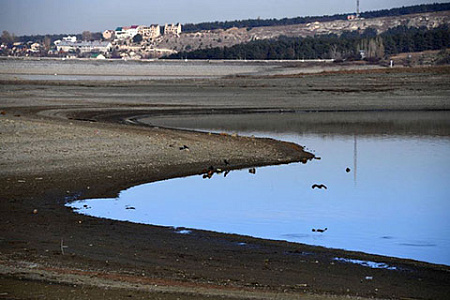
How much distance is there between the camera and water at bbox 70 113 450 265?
9.35 m

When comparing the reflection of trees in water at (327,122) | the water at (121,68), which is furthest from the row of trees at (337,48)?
the reflection of trees in water at (327,122)

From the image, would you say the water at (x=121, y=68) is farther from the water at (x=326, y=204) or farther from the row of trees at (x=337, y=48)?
the water at (x=326, y=204)

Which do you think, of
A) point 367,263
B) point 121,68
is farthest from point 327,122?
point 121,68

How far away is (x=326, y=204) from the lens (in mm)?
11852

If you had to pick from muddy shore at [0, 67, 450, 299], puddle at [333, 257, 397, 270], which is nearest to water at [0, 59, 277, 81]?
muddy shore at [0, 67, 450, 299]

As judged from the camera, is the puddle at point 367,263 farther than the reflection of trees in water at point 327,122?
No

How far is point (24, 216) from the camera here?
9.70 meters

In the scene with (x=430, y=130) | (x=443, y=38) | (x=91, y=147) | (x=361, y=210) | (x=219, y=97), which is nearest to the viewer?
(x=361, y=210)

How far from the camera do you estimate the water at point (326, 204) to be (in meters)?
9.35

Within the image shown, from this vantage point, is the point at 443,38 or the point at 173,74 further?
the point at 443,38

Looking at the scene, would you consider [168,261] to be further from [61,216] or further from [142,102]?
[142,102]

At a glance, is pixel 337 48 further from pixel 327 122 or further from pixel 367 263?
pixel 367 263

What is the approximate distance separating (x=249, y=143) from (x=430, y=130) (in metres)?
8.92

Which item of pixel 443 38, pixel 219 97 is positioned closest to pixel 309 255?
pixel 219 97
